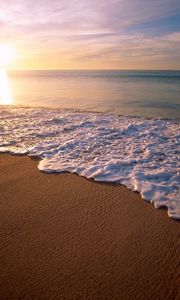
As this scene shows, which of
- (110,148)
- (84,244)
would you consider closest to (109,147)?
(110,148)

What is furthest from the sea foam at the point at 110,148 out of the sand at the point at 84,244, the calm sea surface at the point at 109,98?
the calm sea surface at the point at 109,98

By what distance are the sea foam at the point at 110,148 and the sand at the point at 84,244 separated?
0.43 meters

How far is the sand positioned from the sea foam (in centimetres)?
43

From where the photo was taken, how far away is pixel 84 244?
3.56m

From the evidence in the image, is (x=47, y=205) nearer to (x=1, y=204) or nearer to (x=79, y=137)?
(x=1, y=204)

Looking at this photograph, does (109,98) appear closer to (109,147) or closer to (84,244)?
(109,147)

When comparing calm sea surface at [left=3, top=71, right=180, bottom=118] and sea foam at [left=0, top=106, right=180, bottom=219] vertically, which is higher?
calm sea surface at [left=3, top=71, right=180, bottom=118]

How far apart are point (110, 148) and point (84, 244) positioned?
3.94m

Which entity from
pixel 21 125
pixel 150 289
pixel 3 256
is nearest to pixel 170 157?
pixel 150 289

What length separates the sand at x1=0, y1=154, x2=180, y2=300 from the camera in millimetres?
2953

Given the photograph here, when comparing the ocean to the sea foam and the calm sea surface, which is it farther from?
the calm sea surface

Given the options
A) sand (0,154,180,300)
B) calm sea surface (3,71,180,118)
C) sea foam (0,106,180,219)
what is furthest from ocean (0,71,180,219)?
calm sea surface (3,71,180,118)

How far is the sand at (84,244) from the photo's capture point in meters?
2.95

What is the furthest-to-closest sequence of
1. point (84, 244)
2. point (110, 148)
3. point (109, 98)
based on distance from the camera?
point (109, 98) → point (110, 148) → point (84, 244)
